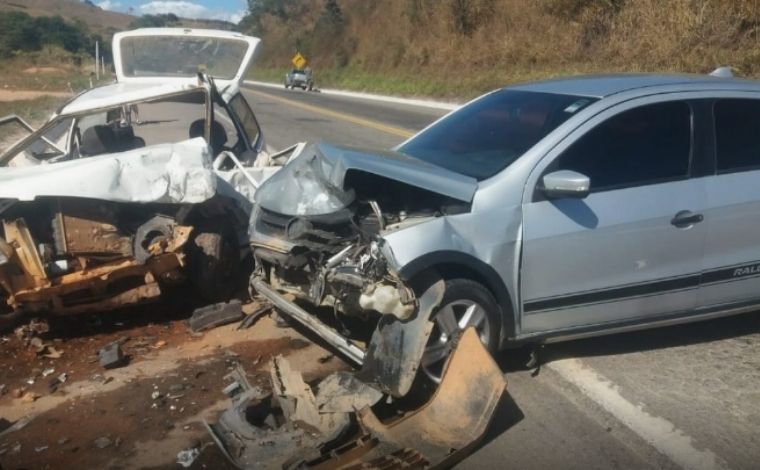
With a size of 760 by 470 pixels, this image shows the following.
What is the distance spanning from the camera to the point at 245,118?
732 centimetres

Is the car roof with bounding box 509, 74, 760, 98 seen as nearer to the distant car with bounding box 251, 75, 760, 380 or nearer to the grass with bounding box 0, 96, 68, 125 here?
the distant car with bounding box 251, 75, 760, 380

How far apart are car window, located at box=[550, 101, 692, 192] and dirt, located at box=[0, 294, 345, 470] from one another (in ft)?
6.29

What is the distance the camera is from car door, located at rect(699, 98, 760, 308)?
4625 millimetres

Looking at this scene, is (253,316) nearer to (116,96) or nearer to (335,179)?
(335,179)

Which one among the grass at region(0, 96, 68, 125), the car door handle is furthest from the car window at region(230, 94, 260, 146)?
the grass at region(0, 96, 68, 125)

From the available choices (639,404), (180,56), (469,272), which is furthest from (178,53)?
(639,404)

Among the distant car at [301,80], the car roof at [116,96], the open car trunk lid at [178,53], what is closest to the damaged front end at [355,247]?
the car roof at [116,96]

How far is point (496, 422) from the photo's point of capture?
13.1 feet

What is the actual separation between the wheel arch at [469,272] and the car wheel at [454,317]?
47mm

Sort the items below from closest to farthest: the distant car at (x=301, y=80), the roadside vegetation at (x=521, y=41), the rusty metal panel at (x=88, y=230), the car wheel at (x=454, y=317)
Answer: the car wheel at (x=454, y=317) < the rusty metal panel at (x=88, y=230) < the roadside vegetation at (x=521, y=41) < the distant car at (x=301, y=80)

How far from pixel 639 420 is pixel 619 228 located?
1.08 m

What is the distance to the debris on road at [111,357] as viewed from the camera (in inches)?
187

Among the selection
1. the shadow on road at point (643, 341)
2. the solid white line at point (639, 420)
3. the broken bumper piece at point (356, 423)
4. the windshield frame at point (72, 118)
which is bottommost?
the shadow on road at point (643, 341)

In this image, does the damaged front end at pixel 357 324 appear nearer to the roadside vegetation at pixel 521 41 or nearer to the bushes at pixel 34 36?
the roadside vegetation at pixel 521 41
